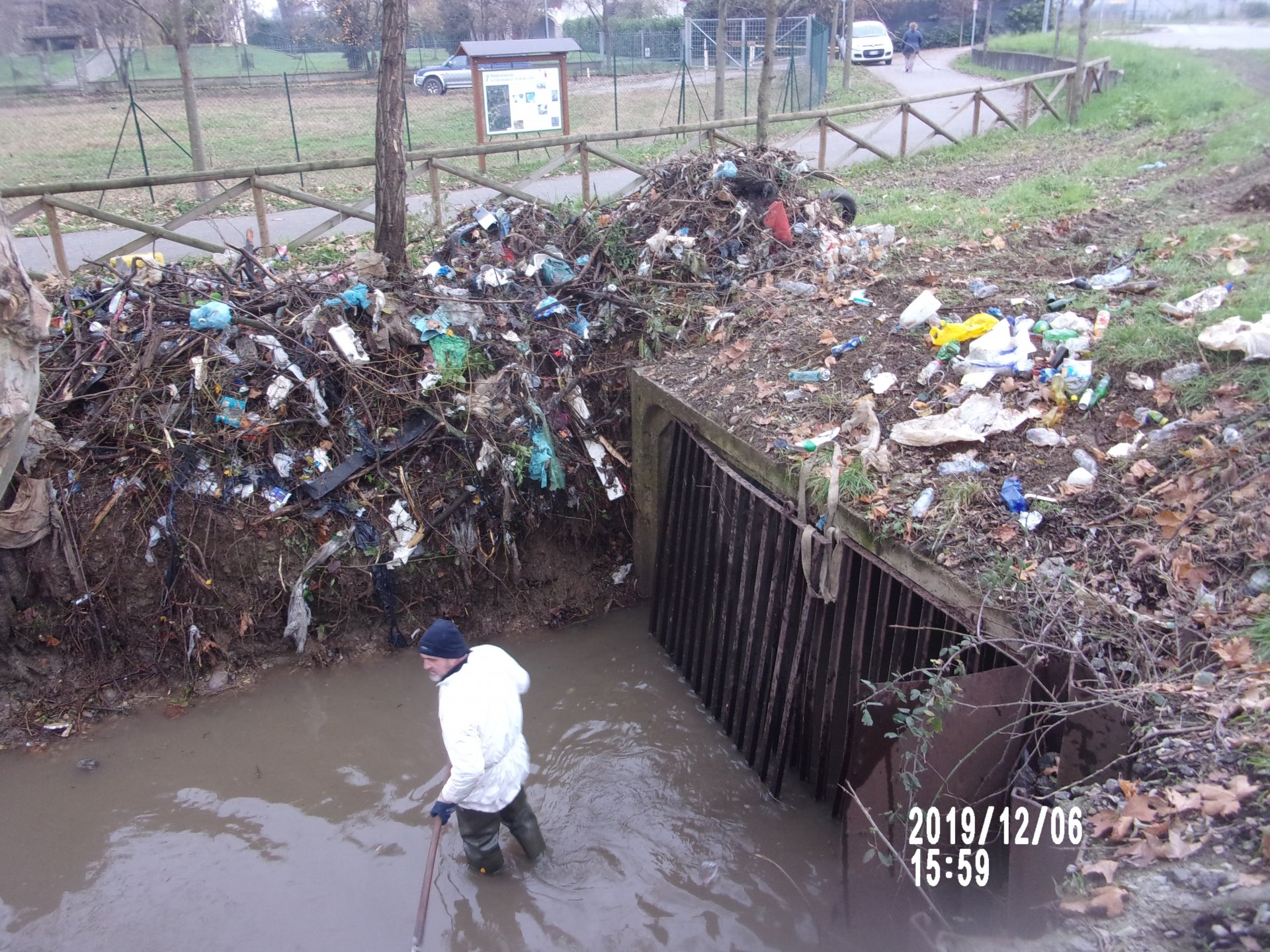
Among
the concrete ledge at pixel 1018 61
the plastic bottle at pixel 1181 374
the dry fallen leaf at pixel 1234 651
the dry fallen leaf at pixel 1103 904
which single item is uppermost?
the concrete ledge at pixel 1018 61

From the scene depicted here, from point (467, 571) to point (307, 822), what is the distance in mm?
2141

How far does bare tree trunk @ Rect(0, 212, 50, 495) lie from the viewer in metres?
4.33

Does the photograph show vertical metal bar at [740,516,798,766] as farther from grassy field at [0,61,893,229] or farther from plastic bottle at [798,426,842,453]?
grassy field at [0,61,893,229]

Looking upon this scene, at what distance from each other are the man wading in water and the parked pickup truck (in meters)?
23.1

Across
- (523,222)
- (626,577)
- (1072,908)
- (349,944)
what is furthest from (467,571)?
(1072,908)

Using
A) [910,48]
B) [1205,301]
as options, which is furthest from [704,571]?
[910,48]

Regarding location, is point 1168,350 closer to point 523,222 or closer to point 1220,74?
point 523,222

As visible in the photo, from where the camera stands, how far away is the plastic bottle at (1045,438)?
15.1 ft

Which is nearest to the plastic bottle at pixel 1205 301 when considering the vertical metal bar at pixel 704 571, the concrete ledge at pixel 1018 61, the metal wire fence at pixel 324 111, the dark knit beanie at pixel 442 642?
the vertical metal bar at pixel 704 571

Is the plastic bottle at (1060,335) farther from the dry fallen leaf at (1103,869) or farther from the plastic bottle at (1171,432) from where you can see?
the dry fallen leaf at (1103,869)

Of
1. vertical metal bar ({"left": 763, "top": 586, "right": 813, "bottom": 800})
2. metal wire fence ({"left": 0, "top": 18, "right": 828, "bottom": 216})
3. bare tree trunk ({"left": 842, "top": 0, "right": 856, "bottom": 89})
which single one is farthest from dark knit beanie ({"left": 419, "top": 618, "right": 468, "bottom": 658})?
bare tree trunk ({"left": 842, "top": 0, "right": 856, "bottom": 89})

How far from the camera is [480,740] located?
395cm

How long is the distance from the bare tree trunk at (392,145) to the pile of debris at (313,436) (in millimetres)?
470

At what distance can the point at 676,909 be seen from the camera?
438cm
